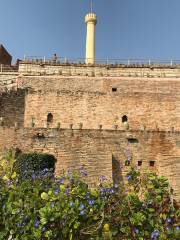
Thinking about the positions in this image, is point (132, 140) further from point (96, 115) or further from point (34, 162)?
point (96, 115)

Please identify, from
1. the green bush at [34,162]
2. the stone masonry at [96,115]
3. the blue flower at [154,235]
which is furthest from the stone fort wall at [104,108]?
the blue flower at [154,235]

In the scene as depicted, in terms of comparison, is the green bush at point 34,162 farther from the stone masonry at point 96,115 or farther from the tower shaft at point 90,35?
the tower shaft at point 90,35

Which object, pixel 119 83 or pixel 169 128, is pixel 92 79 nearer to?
pixel 119 83

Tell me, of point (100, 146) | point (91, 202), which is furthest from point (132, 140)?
point (91, 202)

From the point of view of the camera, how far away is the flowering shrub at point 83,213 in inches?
211

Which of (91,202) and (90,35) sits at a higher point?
(90,35)

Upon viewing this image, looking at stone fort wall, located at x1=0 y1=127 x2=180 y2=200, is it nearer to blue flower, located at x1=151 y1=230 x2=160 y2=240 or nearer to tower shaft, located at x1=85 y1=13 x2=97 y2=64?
blue flower, located at x1=151 y1=230 x2=160 y2=240

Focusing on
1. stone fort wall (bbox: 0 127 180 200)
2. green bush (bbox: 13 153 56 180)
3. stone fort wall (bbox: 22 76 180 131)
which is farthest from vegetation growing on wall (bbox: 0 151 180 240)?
stone fort wall (bbox: 22 76 180 131)

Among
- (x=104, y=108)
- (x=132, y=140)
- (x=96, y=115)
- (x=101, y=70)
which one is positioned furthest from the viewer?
(x=101, y=70)

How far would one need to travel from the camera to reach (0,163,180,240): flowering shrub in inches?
211

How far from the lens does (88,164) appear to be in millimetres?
14461

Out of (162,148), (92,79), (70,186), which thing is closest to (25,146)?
(162,148)

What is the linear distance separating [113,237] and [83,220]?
0.50m

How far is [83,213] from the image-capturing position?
17.7 feet
